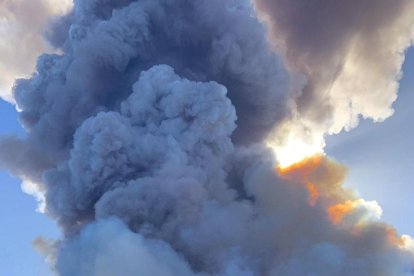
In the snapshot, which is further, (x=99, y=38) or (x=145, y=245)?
(x=99, y=38)

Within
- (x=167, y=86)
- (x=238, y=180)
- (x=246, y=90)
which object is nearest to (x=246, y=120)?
(x=246, y=90)

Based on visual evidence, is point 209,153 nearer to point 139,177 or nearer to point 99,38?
point 139,177

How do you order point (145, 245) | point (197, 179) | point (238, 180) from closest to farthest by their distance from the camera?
point (145, 245) → point (197, 179) → point (238, 180)

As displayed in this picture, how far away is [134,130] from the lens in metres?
44.5

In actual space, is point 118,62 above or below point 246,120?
above

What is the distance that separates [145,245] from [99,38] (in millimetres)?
17680

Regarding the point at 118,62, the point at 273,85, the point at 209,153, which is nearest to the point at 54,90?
the point at 118,62

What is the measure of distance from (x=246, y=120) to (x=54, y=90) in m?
15.5

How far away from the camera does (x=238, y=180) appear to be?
154ft

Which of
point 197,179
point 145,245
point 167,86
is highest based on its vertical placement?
point 167,86

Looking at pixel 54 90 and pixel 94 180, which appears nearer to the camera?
pixel 94 180

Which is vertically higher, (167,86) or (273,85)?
(273,85)

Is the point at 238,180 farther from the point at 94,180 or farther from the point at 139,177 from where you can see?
the point at 94,180

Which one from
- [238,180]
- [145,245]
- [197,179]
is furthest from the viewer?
[238,180]
